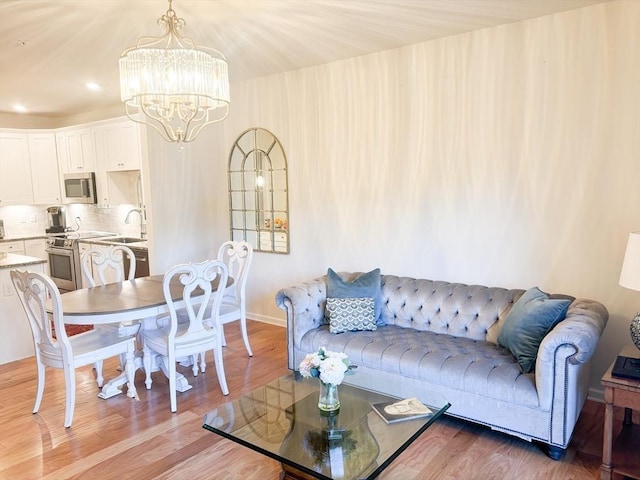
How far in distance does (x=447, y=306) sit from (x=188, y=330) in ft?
6.35

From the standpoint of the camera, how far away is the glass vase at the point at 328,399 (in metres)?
2.27

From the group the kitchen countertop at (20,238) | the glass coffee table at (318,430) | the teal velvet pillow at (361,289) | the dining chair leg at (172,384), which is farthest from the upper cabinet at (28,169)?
the glass coffee table at (318,430)

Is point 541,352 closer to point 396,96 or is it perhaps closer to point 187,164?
point 396,96

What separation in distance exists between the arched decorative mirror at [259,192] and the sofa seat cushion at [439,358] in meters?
1.82

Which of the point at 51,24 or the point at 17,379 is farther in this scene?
the point at 17,379

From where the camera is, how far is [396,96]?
3.97 metres

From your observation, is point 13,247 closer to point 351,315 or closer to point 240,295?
point 240,295

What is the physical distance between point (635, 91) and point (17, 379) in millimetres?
5108

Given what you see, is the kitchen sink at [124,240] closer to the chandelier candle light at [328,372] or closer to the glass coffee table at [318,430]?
the glass coffee table at [318,430]

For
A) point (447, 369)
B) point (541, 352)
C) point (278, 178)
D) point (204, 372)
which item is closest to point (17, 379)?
point (204, 372)

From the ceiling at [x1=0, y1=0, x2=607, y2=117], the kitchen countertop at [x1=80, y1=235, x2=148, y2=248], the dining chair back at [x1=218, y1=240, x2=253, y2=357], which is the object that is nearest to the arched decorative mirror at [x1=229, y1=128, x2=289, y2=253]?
the dining chair back at [x1=218, y1=240, x2=253, y2=357]

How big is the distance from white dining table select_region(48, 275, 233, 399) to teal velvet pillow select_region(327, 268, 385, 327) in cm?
85

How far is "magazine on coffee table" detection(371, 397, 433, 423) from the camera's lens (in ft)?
7.33

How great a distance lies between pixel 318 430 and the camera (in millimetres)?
2168
